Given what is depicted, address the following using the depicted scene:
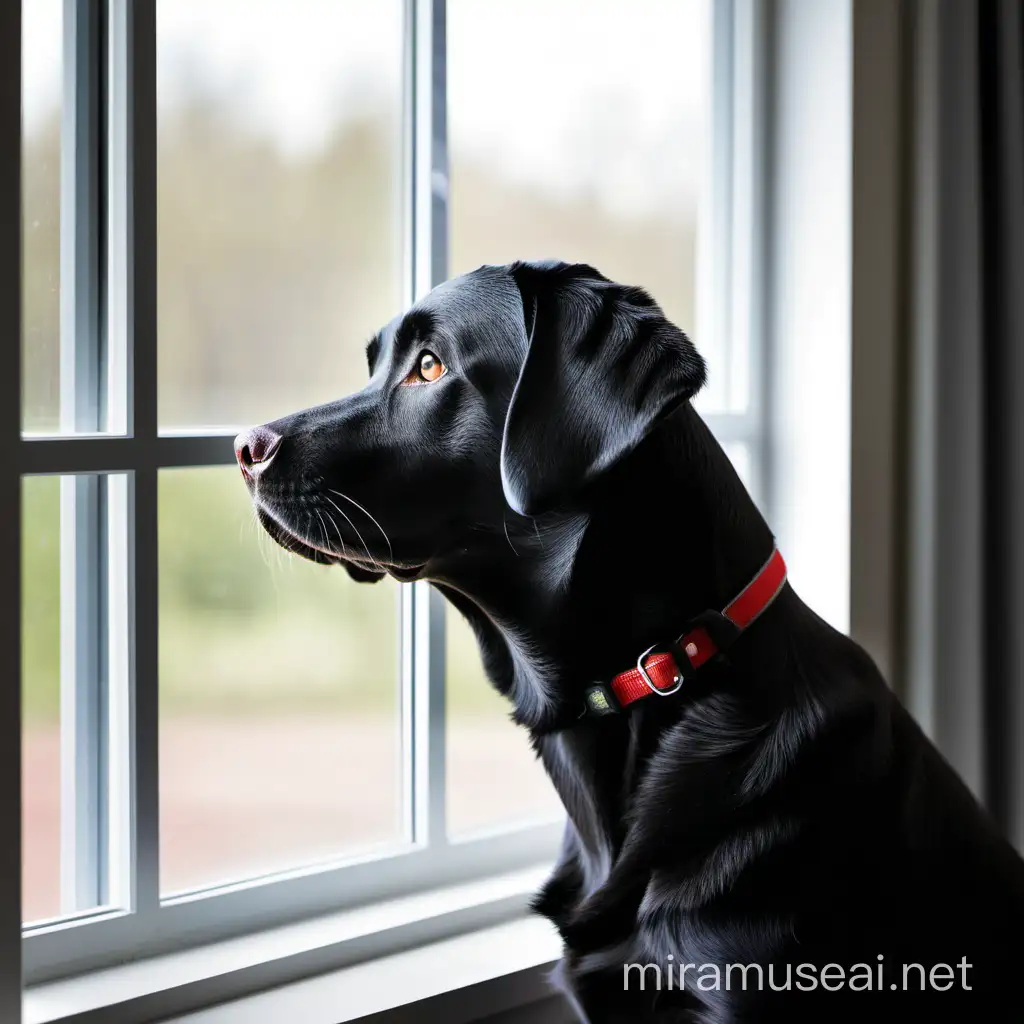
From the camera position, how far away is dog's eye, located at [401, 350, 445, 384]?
3.66 feet

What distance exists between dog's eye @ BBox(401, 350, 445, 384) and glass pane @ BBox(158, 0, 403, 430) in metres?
0.38

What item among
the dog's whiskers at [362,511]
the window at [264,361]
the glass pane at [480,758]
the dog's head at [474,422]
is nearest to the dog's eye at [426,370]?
the dog's head at [474,422]

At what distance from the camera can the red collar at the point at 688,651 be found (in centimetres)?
106

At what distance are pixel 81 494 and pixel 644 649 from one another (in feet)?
2.20

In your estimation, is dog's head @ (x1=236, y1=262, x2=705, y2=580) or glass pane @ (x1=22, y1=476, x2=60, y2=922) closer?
dog's head @ (x1=236, y1=262, x2=705, y2=580)

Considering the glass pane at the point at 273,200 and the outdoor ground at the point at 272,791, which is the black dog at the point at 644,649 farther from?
the outdoor ground at the point at 272,791

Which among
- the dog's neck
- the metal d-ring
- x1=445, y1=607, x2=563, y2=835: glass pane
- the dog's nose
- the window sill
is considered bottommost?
the window sill

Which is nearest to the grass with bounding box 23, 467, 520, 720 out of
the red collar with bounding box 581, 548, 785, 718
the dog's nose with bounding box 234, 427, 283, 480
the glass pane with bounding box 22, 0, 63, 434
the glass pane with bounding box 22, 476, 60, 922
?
the glass pane with bounding box 22, 476, 60, 922

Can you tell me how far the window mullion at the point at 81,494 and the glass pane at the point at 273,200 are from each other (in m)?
0.10

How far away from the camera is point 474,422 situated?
42.9 inches

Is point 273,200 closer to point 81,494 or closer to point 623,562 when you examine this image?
point 81,494

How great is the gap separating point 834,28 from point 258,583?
1.19 m

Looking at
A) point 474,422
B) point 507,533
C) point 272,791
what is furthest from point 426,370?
point 272,791
